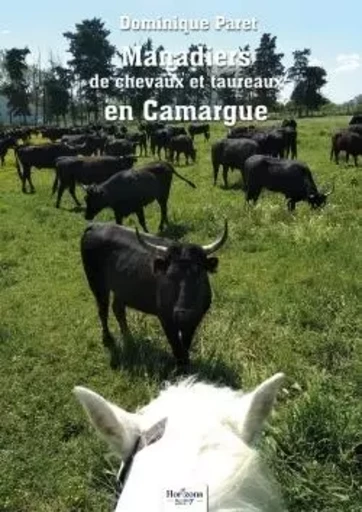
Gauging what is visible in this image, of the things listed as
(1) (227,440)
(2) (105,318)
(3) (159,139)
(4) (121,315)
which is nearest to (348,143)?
(3) (159,139)


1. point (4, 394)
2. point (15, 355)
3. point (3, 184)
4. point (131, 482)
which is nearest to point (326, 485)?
point (131, 482)

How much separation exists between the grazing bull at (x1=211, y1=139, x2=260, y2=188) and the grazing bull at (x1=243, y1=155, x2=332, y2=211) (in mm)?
3493

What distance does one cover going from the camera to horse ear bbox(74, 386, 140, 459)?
2127 mm

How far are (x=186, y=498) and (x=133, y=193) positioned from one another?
46.1ft

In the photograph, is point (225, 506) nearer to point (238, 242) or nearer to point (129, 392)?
point (129, 392)

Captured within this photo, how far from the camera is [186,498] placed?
5.60 feet

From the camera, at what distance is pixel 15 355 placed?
8211mm

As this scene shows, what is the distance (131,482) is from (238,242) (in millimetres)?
11199

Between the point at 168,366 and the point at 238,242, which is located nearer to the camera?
the point at 168,366

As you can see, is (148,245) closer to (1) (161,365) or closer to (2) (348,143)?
(1) (161,365)

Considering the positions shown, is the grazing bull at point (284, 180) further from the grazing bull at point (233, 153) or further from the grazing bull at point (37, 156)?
the grazing bull at point (37, 156)

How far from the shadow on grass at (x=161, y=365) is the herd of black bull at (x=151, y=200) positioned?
0.14m

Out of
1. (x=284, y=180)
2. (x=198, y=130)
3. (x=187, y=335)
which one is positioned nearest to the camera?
(x=187, y=335)

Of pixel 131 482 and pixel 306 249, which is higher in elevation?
pixel 131 482
